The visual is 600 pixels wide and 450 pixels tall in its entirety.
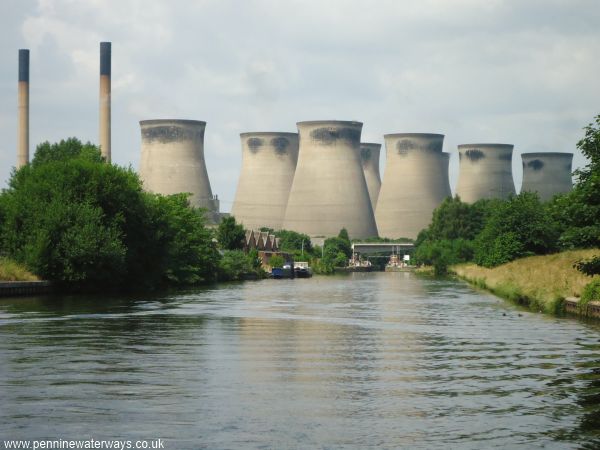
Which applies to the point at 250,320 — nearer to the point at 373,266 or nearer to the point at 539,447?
the point at 539,447

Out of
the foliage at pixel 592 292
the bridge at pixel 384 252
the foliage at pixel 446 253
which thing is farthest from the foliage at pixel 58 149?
the bridge at pixel 384 252

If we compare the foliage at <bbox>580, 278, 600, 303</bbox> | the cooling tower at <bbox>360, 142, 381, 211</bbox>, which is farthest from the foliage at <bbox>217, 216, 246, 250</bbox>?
the cooling tower at <bbox>360, 142, 381, 211</bbox>

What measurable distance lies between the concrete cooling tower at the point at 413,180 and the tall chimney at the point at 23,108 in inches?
1955

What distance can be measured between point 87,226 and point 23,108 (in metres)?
33.8

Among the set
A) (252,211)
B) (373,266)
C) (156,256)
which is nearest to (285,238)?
(252,211)

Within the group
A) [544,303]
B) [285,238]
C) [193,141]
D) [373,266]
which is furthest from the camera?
[373,266]

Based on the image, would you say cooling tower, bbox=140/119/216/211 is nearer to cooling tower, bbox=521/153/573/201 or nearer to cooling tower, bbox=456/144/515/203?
cooling tower, bbox=456/144/515/203

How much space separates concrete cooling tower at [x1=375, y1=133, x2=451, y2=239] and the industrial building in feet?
75.3

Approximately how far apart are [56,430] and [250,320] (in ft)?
44.9

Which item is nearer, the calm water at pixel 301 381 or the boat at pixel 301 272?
the calm water at pixel 301 381

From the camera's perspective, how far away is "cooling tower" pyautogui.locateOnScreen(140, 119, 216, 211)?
300 ft

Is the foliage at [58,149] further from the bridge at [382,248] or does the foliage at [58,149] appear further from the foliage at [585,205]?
the bridge at [382,248]

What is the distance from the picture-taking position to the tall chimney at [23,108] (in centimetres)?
6406

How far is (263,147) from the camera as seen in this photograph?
105 m
